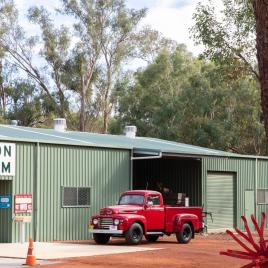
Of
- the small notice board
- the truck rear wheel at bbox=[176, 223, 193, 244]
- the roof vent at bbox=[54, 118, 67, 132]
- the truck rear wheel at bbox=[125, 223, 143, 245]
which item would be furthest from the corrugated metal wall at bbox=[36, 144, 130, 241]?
the roof vent at bbox=[54, 118, 67, 132]

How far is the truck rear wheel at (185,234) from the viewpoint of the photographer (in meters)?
24.4

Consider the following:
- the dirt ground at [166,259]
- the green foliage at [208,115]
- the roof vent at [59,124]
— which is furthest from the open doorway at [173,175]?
the green foliage at [208,115]

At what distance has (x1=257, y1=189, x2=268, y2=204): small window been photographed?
34.9 meters

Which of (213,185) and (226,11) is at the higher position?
(226,11)

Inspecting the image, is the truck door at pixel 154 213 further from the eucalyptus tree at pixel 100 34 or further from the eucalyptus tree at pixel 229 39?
the eucalyptus tree at pixel 100 34

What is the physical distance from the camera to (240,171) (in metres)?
33.9

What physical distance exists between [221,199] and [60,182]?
9.72 m

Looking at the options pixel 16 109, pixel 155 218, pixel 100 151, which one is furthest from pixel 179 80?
pixel 155 218

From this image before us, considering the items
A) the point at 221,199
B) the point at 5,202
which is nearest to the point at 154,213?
the point at 5,202

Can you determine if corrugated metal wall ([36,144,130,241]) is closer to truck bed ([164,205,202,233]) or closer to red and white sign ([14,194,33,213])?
red and white sign ([14,194,33,213])

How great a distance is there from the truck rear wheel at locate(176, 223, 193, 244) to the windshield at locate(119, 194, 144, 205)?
1.93m

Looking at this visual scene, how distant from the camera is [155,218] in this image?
23.7m

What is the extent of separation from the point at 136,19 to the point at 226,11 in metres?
20.7

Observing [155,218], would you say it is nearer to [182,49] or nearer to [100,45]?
[100,45]
